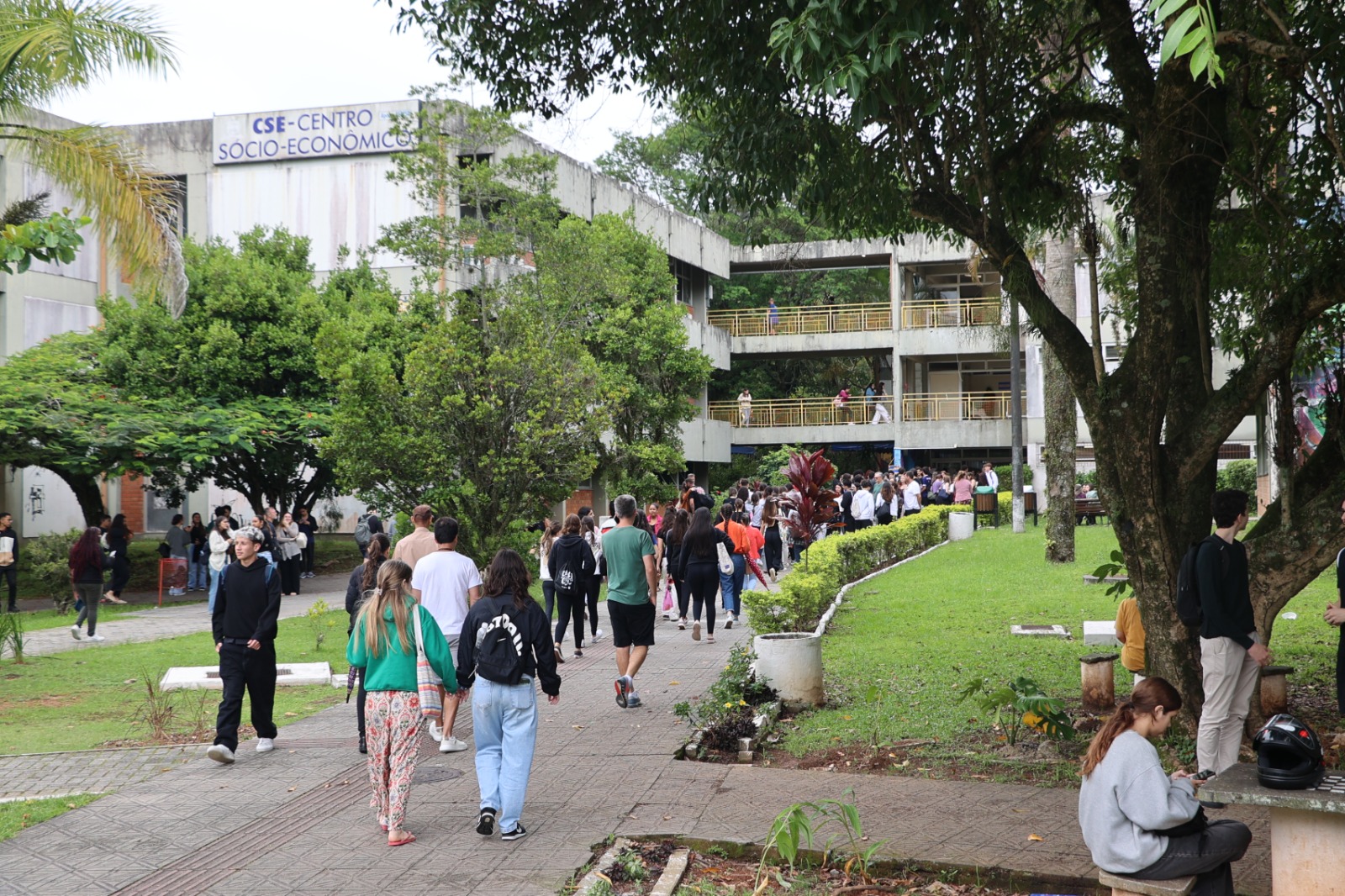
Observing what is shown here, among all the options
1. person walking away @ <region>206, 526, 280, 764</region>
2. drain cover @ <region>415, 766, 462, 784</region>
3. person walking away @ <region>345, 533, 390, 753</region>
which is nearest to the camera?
drain cover @ <region>415, 766, 462, 784</region>

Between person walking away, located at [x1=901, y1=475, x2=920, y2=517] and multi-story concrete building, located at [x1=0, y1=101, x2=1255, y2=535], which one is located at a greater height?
multi-story concrete building, located at [x1=0, y1=101, x2=1255, y2=535]

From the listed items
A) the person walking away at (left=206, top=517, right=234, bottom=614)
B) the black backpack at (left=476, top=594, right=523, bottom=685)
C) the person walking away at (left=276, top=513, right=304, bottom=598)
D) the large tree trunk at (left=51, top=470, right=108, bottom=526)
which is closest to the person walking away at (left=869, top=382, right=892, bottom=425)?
the person walking away at (left=276, top=513, right=304, bottom=598)

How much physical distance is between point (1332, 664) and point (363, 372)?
11.5 metres

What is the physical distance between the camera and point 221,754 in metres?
8.52

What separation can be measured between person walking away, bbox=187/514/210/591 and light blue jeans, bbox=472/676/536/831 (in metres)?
18.3

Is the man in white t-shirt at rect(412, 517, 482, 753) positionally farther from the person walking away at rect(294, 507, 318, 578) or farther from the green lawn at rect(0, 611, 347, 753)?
the person walking away at rect(294, 507, 318, 578)

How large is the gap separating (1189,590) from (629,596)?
482 cm

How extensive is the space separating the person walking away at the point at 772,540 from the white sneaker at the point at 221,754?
1227 centimetres

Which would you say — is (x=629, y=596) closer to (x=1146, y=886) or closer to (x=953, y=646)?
(x=953, y=646)

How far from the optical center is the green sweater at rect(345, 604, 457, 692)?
22.3ft

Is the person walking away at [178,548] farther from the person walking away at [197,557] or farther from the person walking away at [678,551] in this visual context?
the person walking away at [678,551]

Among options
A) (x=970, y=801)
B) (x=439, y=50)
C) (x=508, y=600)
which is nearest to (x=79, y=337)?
(x=439, y=50)

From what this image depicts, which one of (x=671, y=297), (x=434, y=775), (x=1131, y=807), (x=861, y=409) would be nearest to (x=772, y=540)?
(x=671, y=297)

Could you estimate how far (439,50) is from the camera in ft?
33.3
